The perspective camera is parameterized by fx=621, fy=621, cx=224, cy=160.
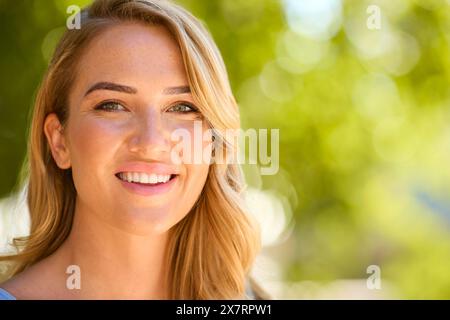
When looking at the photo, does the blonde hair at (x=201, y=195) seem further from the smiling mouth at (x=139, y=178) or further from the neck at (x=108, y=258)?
the smiling mouth at (x=139, y=178)

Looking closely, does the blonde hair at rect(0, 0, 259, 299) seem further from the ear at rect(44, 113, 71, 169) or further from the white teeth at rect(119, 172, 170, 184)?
the white teeth at rect(119, 172, 170, 184)

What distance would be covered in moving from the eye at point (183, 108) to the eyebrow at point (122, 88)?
0.04 m

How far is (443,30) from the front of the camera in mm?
4883

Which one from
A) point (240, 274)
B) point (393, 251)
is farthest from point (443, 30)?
point (240, 274)

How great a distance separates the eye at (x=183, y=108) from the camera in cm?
185

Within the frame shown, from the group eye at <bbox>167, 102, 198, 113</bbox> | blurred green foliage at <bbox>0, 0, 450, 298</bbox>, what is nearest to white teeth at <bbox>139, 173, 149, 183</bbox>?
eye at <bbox>167, 102, 198, 113</bbox>

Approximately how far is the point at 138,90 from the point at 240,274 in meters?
0.80

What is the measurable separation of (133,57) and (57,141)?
0.39m

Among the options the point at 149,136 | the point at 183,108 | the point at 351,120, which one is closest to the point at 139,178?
the point at 149,136

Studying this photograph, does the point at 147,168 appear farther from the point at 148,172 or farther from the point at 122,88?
the point at 122,88

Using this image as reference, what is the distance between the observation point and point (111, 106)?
1820 mm

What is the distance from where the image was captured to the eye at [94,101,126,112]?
181 cm
